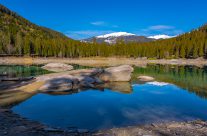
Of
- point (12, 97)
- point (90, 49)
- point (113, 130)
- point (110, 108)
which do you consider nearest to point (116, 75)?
point (110, 108)

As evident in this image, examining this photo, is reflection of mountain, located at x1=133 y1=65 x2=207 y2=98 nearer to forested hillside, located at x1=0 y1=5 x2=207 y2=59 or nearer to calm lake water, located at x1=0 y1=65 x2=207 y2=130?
calm lake water, located at x1=0 y1=65 x2=207 y2=130

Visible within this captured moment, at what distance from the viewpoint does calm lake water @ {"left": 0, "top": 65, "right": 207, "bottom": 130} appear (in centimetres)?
1939

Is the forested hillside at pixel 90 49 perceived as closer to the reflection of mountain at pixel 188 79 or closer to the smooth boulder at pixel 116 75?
the reflection of mountain at pixel 188 79

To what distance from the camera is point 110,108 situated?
23984 mm

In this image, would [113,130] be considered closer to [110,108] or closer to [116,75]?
[110,108]

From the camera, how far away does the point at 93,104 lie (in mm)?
25875

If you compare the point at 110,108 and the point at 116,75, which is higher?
the point at 116,75

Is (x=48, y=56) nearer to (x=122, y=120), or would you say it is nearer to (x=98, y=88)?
(x=98, y=88)

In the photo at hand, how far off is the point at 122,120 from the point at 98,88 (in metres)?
16.9

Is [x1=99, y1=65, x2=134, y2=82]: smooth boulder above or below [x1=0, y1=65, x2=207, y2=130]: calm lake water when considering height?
above

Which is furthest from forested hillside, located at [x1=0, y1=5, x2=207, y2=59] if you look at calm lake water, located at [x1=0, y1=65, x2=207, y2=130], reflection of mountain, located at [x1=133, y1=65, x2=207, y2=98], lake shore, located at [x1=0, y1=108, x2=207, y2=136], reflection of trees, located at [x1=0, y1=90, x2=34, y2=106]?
lake shore, located at [x1=0, y1=108, x2=207, y2=136]

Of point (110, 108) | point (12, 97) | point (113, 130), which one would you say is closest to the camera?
point (113, 130)

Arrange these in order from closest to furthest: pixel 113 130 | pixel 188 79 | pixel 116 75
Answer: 1. pixel 113 130
2. pixel 116 75
3. pixel 188 79

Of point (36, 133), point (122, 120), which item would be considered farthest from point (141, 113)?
point (36, 133)
